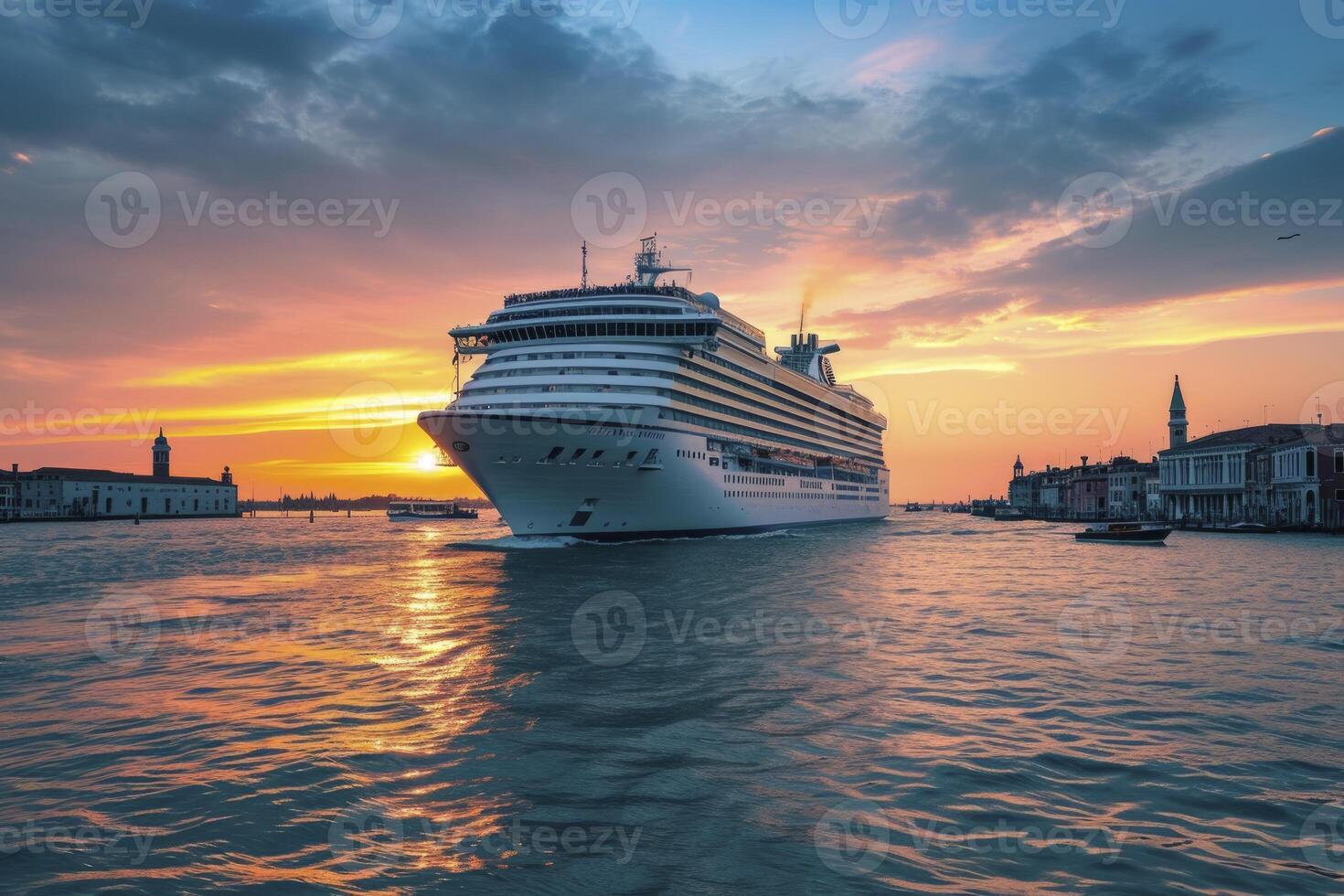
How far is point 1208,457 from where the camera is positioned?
413ft

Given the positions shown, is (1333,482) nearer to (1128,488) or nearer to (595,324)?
(1128,488)

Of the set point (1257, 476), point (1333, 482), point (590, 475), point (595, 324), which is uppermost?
point (595, 324)

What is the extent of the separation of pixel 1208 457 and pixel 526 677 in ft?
473

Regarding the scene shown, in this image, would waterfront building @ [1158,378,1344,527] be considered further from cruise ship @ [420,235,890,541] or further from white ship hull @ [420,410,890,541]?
white ship hull @ [420,410,890,541]

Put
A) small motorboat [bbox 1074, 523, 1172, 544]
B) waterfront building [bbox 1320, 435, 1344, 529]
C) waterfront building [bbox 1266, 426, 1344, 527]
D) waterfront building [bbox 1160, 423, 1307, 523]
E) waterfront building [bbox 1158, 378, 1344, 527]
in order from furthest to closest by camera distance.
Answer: waterfront building [bbox 1160, 423, 1307, 523] → waterfront building [bbox 1158, 378, 1344, 527] → waterfront building [bbox 1266, 426, 1344, 527] → waterfront building [bbox 1320, 435, 1344, 529] → small motorboat [bbox 1074, 523, 1172, 544]

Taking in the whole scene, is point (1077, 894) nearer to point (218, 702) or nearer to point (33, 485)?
point (218, 702)

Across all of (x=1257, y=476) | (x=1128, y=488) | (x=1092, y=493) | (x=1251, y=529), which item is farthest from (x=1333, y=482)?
(x=1092, y=493)

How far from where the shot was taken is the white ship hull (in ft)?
134

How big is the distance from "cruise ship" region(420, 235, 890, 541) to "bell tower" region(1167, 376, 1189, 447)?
13696 centimetres

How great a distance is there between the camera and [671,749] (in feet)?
35.5

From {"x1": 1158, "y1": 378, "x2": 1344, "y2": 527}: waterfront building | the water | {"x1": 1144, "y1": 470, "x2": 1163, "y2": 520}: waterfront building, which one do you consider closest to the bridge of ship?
the water

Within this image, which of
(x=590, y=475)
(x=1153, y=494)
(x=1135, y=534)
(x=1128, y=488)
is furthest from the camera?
(x=1128, y=488)

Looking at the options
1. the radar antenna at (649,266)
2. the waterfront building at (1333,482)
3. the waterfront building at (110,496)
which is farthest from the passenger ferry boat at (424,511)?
the waterfront building at (1333,482)

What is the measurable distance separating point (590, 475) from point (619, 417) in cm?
404
